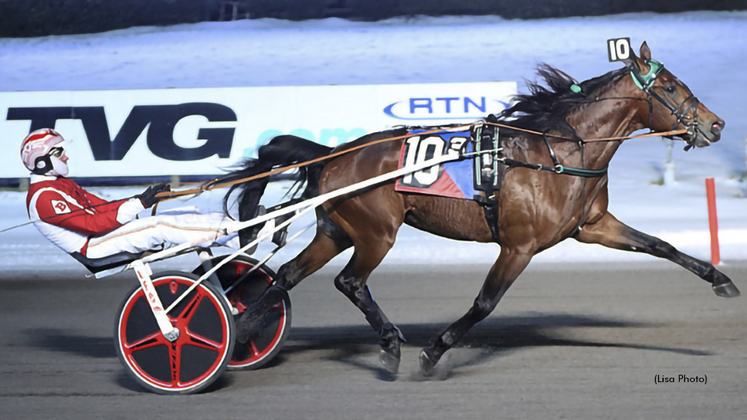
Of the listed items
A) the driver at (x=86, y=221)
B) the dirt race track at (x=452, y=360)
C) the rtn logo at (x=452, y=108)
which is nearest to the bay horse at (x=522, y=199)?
the dirt race track at (x=452, y=360)

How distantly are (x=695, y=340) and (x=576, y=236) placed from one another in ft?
3.40

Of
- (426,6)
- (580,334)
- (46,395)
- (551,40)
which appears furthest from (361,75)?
(46,395)

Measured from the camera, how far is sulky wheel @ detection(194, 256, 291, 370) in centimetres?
534

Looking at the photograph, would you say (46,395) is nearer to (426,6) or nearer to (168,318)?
(168,318)

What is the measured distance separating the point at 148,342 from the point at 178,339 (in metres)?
0.16

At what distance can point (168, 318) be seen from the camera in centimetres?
476

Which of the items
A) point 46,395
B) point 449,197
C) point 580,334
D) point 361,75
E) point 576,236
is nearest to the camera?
point 46,395

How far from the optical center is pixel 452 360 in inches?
210

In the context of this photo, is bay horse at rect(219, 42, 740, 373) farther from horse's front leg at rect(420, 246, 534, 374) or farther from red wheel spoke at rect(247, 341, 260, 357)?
red wheel spoke at rect(247, 341, 260, 357)

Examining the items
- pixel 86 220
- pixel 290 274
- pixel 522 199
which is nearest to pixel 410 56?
pixel 290 274

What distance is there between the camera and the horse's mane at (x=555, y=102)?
5207mm

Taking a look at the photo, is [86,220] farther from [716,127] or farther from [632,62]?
[716,127]

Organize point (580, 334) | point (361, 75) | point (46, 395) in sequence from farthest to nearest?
point (361, 75), point (580, 334), point (46, 395)

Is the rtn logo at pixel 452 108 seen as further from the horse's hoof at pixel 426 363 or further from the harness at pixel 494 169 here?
the horse's hoof at pixel 426 363
